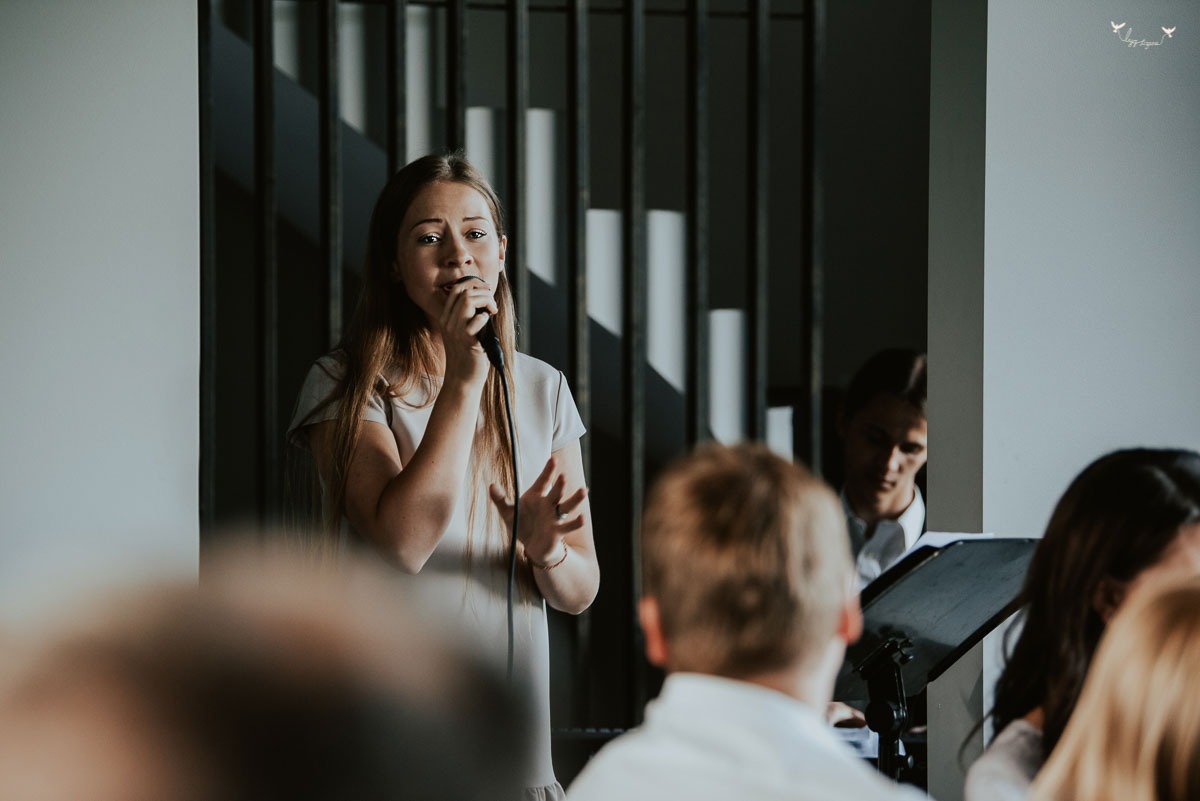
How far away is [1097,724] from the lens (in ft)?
2.88

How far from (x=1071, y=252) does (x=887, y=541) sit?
780mm

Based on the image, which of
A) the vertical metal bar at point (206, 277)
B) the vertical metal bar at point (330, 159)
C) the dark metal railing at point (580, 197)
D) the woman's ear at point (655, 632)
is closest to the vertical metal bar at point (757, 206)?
the dark metal railing at point (580, 197)

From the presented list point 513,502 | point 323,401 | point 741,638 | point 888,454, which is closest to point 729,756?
point 741,638

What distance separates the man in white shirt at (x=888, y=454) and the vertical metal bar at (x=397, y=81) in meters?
1.14

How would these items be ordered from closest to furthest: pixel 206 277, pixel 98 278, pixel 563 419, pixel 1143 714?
pixel 1143 714 → pixel 563 419 → pixel 98 278 → pixel 206 277

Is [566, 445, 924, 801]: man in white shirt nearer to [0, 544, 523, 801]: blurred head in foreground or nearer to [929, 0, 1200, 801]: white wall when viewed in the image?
[0, 544, 523, 801]: blurred head in foreground

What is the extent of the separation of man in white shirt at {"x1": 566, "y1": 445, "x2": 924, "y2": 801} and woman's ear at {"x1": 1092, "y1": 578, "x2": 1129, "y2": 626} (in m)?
0.51

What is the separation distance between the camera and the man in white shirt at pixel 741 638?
780 millimetres

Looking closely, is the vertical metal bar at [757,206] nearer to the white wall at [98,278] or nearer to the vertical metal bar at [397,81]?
the vertical metal bar at [397,81]

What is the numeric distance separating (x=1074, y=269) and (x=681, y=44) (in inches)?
74.4

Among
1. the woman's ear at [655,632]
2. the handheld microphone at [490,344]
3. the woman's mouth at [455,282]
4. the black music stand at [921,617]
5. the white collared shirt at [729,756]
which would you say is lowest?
the black music stand at [921,617]

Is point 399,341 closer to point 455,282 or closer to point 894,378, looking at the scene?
point 455,282

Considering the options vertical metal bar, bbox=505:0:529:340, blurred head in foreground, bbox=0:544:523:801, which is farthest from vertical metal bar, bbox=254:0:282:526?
blurred head in foreground, bbox=0:544:523:801

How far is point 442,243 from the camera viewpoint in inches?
63.8
